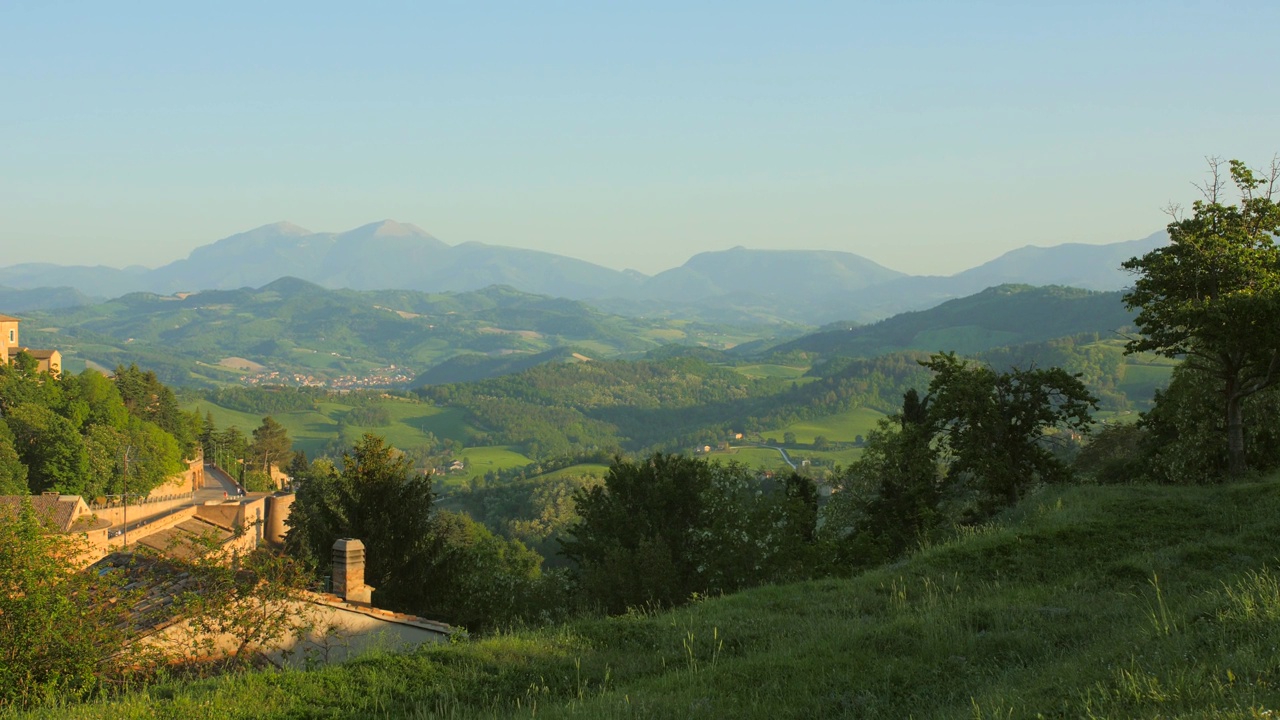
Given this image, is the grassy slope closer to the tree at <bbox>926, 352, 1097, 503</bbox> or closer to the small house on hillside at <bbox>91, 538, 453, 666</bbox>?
the small house on hillside at <bbox>91, 538, 453, 666</bbox>

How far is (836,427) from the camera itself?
574 feet

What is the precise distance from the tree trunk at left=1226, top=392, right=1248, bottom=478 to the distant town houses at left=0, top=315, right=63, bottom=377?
277ft

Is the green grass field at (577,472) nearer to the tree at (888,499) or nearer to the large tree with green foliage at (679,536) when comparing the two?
the tree at (888,499)

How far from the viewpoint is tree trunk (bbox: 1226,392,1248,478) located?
19438 mm

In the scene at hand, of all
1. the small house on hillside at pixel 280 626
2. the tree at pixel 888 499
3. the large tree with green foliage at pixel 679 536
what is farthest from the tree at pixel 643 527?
the small house on hillside at pixel 280 626

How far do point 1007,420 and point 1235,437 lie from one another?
4810 millimetres

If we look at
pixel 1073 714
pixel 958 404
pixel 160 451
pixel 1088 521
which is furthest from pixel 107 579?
pixel 160 451

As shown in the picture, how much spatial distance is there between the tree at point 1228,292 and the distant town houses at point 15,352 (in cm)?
8336

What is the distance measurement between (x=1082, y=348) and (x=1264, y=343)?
171605 millimetres

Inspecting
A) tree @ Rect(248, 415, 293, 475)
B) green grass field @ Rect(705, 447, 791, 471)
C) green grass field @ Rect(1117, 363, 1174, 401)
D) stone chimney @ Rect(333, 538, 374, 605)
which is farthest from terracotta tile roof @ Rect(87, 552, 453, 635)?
green grass field @ Rect(1117, 363, 1174, 401)

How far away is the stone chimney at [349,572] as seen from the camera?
1795cm

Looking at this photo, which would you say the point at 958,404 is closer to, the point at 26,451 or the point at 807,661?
the point at 807,661

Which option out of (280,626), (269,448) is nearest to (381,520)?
(280,626)

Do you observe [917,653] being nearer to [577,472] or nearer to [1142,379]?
[577,472]
